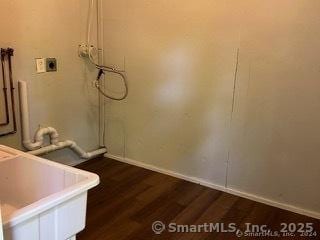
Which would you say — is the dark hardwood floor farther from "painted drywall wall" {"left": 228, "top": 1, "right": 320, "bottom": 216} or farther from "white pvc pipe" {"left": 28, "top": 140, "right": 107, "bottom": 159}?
"white pvc pipe" {"left": 28, "top": 140, "right": 107, "bottom": 159}

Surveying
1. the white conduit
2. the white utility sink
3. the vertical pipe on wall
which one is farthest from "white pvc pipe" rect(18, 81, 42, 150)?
the white utility sink

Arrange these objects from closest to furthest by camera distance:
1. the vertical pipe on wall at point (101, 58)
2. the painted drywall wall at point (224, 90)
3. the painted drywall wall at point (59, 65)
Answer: the painted drywall wall at point (224, 90) → the painted drywall wall at point (59, 65) → the vertical pipe on wall at point (101, 58)

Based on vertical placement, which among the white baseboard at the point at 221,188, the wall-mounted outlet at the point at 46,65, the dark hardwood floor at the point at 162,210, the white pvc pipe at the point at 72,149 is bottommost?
the dark hardwood floor at the point at 162,210

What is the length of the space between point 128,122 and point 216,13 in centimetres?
136

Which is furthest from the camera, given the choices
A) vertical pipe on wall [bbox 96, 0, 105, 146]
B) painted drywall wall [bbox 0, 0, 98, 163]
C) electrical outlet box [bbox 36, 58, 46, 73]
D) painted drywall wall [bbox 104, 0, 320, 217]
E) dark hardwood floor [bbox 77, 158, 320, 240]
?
vertical pipe on wall [bbox 96, 0, 105, 146]

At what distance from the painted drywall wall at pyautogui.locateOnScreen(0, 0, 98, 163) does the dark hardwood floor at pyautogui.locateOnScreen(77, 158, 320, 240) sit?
0.65 metres

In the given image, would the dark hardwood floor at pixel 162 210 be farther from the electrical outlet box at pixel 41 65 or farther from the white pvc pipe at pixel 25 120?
the electrical outlet box at pixel 41 65

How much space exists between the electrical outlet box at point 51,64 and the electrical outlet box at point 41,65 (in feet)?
0.10

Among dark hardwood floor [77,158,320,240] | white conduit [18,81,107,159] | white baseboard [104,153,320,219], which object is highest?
white conduit [18,81,107,159]

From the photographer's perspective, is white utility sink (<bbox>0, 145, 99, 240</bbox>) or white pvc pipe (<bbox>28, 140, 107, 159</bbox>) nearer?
white utility sink (<bbox>0, 145, 99, 240</bbox>)

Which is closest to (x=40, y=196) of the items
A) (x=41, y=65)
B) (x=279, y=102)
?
(x=41, y=65)

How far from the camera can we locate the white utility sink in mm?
891

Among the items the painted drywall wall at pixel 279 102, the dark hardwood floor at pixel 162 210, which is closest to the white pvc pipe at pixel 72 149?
the dark hardwood floor at pixel 162 210

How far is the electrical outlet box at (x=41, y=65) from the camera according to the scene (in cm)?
258
